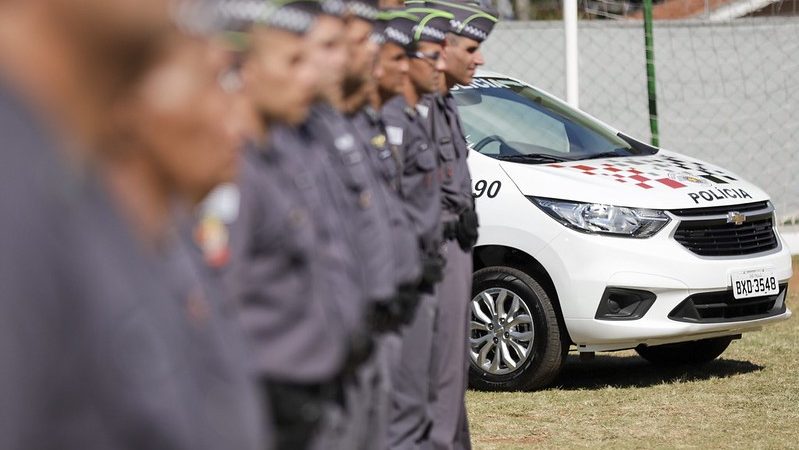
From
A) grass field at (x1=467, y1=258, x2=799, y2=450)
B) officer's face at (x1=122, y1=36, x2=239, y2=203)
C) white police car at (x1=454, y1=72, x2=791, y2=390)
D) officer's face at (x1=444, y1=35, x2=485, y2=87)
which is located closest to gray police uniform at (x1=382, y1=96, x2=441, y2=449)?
officer's face at (x1=444, y1=35, x2=485, y2=87)

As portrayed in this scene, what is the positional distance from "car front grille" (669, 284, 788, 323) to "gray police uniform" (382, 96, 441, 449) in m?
2.95

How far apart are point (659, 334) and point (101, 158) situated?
6805 mm

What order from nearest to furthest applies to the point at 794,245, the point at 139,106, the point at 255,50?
the point at 139,106 < the point at 255,50 < the point at 794,245

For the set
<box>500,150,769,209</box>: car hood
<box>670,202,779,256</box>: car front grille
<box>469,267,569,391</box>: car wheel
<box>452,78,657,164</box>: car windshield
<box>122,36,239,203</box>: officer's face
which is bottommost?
<box>469,267,569,391</box>: car wheel

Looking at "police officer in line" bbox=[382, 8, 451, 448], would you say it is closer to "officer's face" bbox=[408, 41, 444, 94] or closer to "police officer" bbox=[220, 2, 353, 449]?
"officer's face" bbox=[408, 41, 444, 94]

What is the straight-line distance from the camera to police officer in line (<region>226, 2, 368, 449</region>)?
9.97ft

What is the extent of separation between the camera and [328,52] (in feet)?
11.8

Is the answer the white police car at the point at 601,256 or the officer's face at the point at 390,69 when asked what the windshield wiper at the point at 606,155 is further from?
the officer's face at the point at 390,69

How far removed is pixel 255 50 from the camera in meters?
3.26

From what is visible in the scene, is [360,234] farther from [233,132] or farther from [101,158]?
[101,158]

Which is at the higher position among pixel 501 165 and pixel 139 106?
pixel 139 106

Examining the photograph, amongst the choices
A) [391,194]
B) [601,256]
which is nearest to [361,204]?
[391,194]

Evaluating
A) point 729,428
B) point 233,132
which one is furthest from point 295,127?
point 729,428

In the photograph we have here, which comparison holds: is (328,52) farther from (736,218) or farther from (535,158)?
(736,218)
